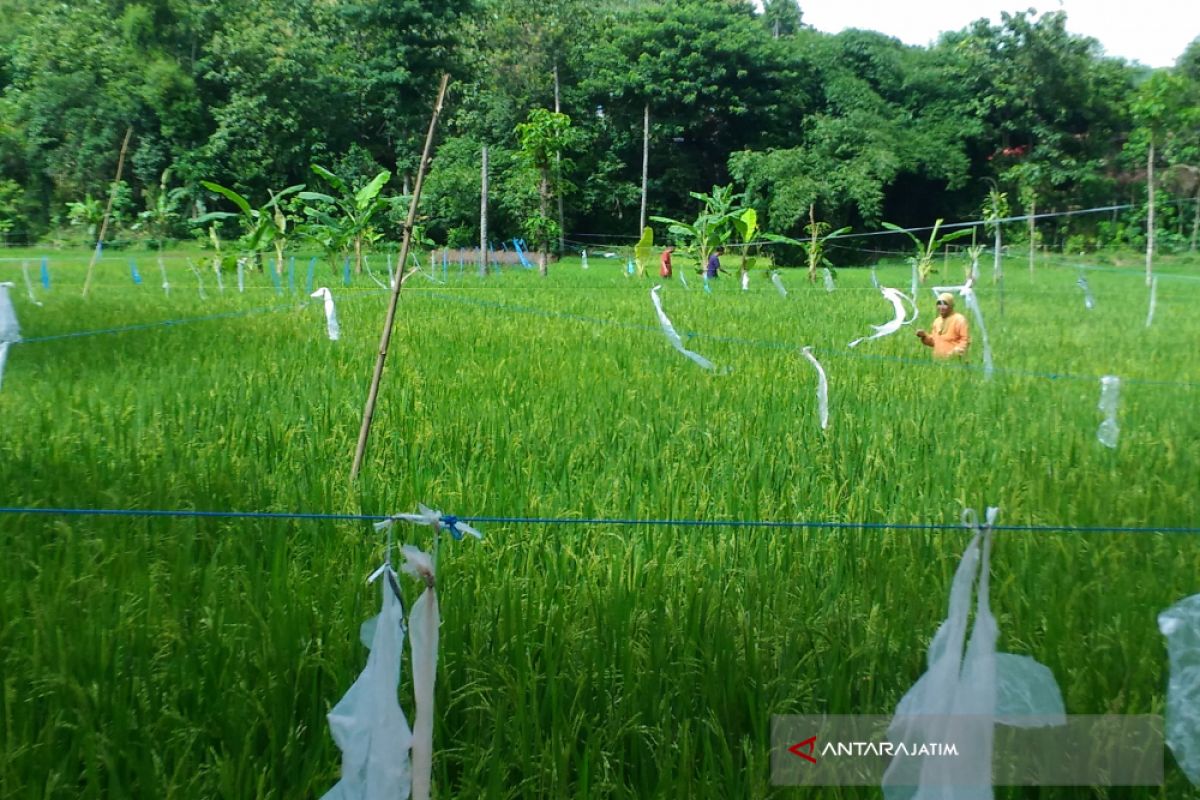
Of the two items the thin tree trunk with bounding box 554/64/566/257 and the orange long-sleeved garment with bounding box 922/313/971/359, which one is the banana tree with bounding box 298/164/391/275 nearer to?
the thin tree trunk with bounding box 554/64/566/257

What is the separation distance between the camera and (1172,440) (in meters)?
3.93

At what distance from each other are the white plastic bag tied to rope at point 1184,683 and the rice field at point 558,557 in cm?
11

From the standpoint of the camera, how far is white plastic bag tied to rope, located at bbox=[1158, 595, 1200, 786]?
1.54 m

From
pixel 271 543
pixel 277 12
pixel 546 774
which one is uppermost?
pixel 277 12

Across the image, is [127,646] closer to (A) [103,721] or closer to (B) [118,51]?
(A) [103,721]

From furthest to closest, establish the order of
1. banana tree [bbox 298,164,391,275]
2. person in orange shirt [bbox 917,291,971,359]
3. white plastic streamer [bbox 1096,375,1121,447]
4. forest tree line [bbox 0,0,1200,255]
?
forest tree line [bbox 0,0,1200,255] → banana tree [bbox 298,164,391,275] → person in orange shirt [bbox 917,291,971,359] → white plastic streamer [bbox 1096,375,1121,447]

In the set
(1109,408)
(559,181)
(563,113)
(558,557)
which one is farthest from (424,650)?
(563,113)

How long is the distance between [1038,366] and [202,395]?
192 inches

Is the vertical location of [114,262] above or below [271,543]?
above

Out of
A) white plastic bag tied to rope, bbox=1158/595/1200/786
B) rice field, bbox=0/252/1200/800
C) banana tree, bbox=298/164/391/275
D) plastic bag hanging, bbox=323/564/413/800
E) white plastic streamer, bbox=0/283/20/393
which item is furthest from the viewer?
banana tree, bbox=298/164/391/275

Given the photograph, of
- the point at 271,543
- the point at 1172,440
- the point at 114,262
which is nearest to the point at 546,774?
→ the point at 271,543

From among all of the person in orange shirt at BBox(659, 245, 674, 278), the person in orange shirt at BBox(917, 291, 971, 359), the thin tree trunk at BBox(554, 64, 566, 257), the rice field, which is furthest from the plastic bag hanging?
the thin tree trunk at BBox(554, 64, 566, 257)

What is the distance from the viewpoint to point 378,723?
1.41 metres

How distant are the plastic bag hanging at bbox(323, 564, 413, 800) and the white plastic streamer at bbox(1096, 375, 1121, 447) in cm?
290
